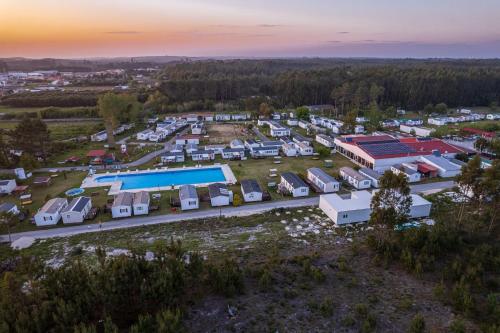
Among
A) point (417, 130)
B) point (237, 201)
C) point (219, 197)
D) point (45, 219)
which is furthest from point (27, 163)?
point (417, 130)

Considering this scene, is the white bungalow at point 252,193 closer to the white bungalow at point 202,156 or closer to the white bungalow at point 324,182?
the white bungalow at point 324,182

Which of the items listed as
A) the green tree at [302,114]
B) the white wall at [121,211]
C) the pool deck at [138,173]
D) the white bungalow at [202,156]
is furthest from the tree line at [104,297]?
the green tree at [302,114]

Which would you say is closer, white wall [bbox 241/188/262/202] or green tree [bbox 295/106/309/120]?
white wall [bbox 241/188/262/202]

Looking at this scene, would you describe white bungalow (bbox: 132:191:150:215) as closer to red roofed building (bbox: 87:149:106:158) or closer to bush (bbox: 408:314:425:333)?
red roofed building (bbox: 87:149:106:158)

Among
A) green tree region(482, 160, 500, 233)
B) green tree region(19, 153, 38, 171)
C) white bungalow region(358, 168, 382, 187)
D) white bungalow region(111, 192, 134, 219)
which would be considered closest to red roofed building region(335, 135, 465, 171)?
white bungalow region(358, 168, 382, 187)

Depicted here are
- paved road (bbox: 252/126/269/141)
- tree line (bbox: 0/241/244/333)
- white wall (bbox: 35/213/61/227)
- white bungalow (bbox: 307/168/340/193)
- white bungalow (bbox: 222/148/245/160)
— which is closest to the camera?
tree line (bbox: 0/241/244/333)

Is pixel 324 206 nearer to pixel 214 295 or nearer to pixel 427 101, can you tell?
Result: pixel 214 295
